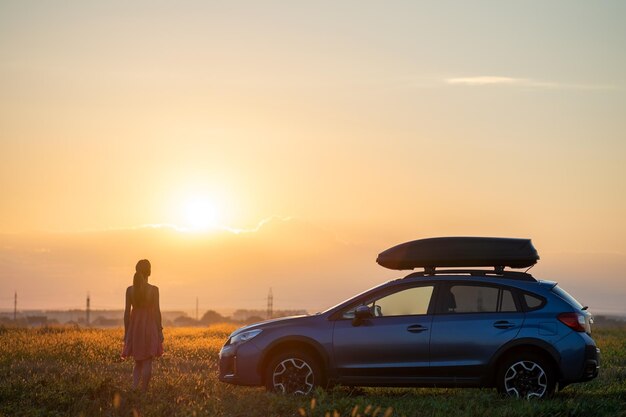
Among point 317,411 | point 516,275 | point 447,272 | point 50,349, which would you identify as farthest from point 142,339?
point 50,349

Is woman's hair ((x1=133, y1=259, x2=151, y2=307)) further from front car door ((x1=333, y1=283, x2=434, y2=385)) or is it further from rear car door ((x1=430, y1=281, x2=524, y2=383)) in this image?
rear car door ((x1=430, y1=281, x2=524, y2=383))

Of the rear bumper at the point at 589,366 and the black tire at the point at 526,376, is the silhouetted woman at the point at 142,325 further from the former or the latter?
the rear bumper at the point at 589,366

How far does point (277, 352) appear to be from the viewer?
1534 centimetres

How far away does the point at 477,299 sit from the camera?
1510 cm

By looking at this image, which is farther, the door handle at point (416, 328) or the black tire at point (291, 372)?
the black tire at point (291, 372)

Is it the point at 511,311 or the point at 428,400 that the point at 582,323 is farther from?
the point at 428,400

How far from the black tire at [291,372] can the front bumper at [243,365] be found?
0.72 feet

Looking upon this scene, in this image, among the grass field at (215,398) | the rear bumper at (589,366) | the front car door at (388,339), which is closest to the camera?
the grass field at (215,398)

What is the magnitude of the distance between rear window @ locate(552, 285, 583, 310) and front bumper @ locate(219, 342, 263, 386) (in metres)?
4.49

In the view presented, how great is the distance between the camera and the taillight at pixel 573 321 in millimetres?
14758

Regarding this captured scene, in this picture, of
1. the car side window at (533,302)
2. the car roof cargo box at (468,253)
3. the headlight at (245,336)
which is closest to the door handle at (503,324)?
the car side window at (533,302)

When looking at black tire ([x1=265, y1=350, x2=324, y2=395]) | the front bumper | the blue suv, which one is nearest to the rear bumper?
the blue suv

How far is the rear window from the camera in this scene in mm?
15023

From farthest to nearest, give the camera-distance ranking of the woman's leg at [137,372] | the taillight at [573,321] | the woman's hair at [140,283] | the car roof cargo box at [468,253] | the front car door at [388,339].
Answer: the woman's leg at [137,372] → the woman's hair at [140,283] → the car roof cargo box at [468,253] → the front car door at [388,339] → the taillight at [573,321]
